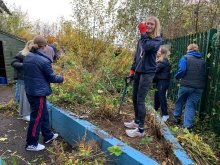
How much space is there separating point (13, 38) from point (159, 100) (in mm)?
11471

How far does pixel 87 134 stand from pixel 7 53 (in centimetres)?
1216

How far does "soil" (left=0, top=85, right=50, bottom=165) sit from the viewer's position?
5.29 metres

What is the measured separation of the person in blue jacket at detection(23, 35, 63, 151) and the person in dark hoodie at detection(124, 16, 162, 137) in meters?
1.41

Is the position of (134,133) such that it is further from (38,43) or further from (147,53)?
(38,43)

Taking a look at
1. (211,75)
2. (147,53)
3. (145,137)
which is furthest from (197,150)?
(211,75)

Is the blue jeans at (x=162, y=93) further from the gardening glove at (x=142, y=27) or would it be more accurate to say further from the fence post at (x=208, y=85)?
the gardening glove at (x=142, y=27)

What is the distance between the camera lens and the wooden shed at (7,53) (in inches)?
633

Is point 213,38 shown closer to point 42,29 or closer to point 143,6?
point 143,6

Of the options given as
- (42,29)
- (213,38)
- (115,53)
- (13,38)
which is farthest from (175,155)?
(42,29)

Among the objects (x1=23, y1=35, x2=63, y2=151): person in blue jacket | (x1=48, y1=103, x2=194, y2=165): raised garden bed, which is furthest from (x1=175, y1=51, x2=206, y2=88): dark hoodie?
(x1=23, y1=35, x2=63, y2=151): person in blue jacket

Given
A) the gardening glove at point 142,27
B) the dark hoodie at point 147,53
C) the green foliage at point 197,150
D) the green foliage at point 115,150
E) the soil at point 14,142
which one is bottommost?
the soil at point 14,142

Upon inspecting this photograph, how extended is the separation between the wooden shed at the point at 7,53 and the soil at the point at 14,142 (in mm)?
8111

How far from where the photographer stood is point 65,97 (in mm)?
7352

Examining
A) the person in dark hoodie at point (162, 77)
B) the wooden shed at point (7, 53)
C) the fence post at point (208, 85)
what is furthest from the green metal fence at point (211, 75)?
the wooden shed at point (7, 53)
